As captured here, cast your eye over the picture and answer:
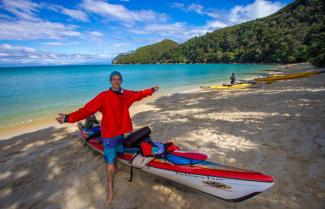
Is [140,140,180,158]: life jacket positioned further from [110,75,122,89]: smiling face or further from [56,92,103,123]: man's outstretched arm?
[110,75,122,89]: smiling face

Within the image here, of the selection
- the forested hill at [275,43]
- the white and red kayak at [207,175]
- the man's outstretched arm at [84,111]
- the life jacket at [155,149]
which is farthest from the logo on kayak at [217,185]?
the forested hill at [275,43]

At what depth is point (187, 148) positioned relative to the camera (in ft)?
19.6

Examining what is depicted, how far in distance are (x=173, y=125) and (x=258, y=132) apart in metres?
3.27

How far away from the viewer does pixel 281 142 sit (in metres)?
5.67

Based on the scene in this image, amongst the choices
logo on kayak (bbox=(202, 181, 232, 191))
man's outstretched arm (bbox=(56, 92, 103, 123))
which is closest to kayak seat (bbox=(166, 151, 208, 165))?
logo on kayak (bbox=(202, 181, 232, 191))

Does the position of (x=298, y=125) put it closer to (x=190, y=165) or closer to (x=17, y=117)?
(x=190, y=165)

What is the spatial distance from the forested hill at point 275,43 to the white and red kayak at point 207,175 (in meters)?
33.5

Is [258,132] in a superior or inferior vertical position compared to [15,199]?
superior

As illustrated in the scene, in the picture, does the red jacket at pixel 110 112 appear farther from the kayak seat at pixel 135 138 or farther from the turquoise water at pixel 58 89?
the turquoise water at pixel 58 89

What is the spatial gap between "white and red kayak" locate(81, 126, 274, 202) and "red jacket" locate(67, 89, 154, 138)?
2.37 ft

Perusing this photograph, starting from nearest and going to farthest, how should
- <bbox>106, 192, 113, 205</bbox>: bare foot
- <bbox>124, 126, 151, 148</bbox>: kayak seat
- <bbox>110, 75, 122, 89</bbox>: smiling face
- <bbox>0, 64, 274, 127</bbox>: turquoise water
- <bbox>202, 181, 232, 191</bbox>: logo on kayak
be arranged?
<bbox>202, 181, 232, 191</bbox>: logo on kayak < <bbox>106, 192, 113, 205</bbox>: bare foot < <bbox>110, 75, 122, 89</bbox>: smiling face < <bbox>124, 126, 151, 148</bbox>: kayak seat < <bbox>0, 64, 274, 127</bbox>: turquoise water

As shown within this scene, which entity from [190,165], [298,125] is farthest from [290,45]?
[190,165]

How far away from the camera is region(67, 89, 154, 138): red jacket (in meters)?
3.97

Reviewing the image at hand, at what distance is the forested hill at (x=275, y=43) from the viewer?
6462 centimetres
